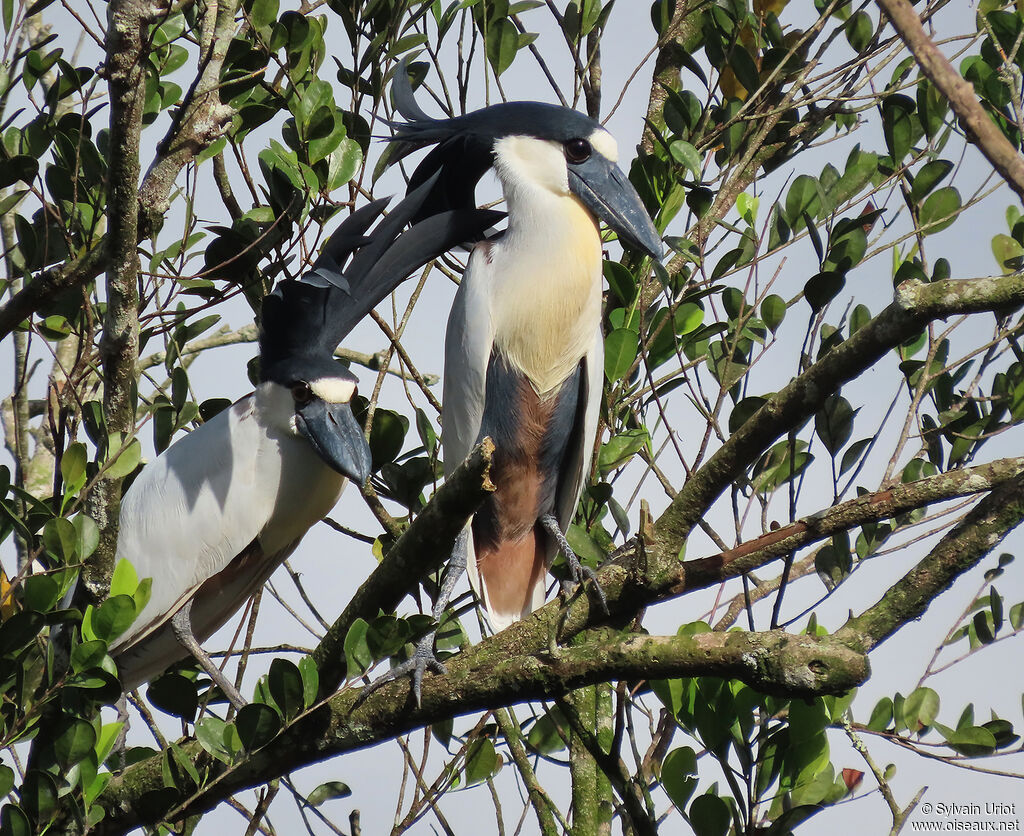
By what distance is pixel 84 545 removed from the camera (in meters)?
2.00

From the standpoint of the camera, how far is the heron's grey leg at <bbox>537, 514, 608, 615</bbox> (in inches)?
78.9

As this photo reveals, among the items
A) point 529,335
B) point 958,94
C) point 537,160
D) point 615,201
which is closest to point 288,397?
point 529,335

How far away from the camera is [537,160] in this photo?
3043mm

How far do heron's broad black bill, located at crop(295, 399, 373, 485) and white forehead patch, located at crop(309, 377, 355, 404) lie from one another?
16 millimetres

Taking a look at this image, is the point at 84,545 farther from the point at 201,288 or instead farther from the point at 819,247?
the point at 819,247

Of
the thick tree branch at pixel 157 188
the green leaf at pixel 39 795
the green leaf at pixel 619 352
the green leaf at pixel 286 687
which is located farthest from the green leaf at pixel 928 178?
the green leaf at pixel 39 795

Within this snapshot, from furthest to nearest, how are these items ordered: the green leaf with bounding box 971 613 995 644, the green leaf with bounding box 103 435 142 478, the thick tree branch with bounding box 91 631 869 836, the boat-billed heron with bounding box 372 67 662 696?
the boat-billed heron with bounding box 372 67 662 696, the green leaf with bounding box 971 613 995 644, the green leaf with bounding box 103 435 142 478, the thick tree branch with bounding box 91 631 869 836

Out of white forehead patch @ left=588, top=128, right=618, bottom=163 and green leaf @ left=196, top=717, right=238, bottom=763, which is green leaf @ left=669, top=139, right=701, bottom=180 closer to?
white forehead patch @ left=588, top=128, right=618, bottom=163

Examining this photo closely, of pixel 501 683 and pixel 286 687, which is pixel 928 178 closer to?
pixel 501 683

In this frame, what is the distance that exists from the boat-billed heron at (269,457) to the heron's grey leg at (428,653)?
40 cm

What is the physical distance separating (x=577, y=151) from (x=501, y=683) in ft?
5.50

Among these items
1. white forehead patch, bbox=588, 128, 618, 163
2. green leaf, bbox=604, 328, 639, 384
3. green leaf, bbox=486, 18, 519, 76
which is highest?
green leaf, bbox=486, 18, 519, 76

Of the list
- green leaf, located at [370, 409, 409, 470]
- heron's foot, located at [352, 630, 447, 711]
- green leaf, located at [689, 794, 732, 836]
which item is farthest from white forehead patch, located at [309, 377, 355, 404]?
green leaf, located at [689, 794, 732, 836]

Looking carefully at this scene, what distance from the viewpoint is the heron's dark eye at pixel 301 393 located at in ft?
9.95
